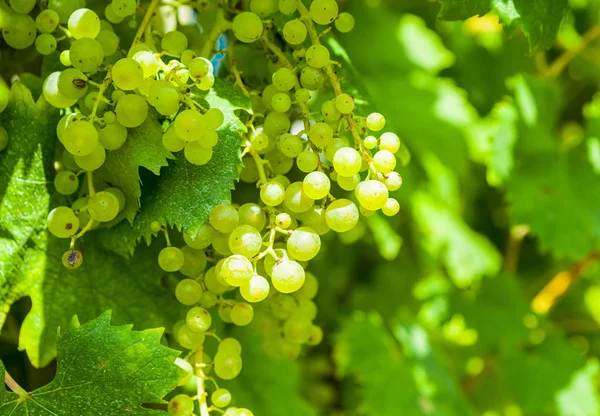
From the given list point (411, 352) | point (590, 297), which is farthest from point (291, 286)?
point (590, 297)

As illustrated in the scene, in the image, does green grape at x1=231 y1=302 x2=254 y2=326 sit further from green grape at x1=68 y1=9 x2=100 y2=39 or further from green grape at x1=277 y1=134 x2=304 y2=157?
green grape at x1=68 y1=9 x2=100 y2=39

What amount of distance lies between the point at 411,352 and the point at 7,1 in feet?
→ 3.42

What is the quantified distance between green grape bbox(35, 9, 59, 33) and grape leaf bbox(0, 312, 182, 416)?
0.29 m

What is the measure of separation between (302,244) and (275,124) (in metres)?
0.14

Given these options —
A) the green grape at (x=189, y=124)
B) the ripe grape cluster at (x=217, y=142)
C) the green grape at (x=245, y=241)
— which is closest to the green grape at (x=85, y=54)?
the ripe grape cluster at (x=217, y=142)

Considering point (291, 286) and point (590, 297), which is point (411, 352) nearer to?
point (590, 297)

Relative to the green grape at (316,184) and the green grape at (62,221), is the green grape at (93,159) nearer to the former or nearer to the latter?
the green grape at (62,221)

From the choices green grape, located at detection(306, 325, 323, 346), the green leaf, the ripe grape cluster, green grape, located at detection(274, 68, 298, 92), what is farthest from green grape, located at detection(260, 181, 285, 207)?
the green leaf

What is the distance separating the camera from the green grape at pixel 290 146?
617 millimetres

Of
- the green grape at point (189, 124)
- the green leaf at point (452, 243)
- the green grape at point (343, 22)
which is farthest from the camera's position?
the green leaf at point (452, 243)

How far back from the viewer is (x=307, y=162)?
1.99 feet

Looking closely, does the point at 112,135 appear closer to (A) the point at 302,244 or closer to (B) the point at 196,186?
(B) the point at 196,186

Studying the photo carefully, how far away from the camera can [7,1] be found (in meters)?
0.66

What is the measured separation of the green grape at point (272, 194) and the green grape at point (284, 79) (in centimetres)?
10
